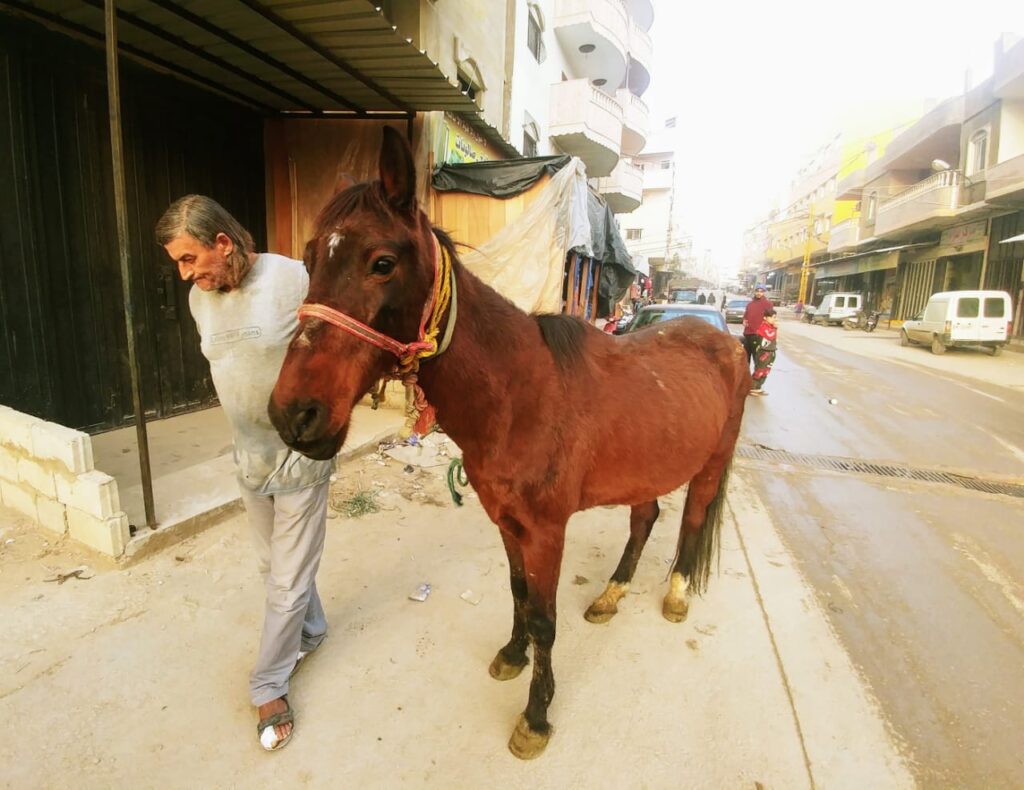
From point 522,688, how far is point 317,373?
5.87 ft

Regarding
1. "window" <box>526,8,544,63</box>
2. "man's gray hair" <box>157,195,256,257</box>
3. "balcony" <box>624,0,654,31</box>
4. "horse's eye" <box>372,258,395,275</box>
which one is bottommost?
"horse's eye" <box>372,258,395,275</box>

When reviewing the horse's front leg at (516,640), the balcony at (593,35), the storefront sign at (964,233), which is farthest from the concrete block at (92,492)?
the storefront sign at (964,233)

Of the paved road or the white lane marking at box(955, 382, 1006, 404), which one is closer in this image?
the paved road

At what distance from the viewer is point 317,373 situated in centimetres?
120

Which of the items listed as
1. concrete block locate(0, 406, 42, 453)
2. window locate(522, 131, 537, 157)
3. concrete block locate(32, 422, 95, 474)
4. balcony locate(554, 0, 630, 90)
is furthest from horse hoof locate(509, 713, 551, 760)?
balcony locate(554, 0, 630, 90)

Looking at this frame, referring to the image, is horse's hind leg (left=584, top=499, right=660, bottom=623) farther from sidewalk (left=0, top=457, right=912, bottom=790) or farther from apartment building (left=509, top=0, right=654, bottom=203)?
apartment building (left=509, top=0, right=654, bottom=203)

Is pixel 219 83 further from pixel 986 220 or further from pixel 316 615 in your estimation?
pixel 986 220

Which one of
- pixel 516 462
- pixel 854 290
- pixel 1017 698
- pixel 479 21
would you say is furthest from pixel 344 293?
pixel 854 290

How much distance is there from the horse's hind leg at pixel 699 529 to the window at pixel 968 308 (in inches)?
668

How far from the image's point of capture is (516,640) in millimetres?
2320

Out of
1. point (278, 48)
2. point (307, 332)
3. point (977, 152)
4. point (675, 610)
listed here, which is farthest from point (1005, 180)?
point (307, 332)

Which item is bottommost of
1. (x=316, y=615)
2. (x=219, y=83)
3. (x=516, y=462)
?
(x=316, y=615)

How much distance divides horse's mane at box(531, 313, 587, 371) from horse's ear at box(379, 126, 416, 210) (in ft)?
2.53

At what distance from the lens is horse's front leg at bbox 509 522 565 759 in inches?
74.9
